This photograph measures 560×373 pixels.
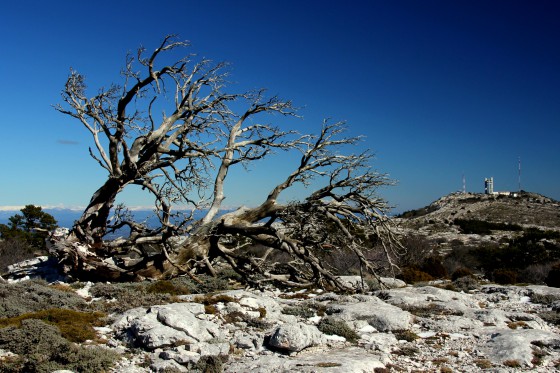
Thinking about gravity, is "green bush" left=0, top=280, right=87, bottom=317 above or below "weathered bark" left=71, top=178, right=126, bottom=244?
below

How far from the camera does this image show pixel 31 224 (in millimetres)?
35562

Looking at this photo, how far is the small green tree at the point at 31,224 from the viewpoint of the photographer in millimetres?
35750

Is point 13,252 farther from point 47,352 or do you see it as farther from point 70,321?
point 47,352

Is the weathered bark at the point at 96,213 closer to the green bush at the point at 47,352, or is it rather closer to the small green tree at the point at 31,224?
the green bush at the point at 47,352

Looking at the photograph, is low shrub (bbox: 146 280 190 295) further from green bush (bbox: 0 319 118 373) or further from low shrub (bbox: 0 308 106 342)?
green bush (bbox: 0 319 118 373)

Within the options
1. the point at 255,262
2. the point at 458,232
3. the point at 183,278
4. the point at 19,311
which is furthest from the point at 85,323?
the point at 458,232

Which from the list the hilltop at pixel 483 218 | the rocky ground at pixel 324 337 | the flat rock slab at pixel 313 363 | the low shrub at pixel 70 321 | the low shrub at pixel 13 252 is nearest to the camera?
the flat rock slab at pixel 313 363

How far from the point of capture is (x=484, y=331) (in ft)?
33.3

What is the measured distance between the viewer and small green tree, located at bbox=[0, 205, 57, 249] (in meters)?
35.8

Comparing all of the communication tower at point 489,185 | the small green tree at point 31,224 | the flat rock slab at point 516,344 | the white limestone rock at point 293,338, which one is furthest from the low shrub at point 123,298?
the communication tower at point 489,185

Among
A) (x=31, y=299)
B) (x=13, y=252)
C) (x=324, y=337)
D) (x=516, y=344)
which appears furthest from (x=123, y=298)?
(x=13, y=252)

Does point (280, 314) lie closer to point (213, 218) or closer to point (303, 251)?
point (303, 251)

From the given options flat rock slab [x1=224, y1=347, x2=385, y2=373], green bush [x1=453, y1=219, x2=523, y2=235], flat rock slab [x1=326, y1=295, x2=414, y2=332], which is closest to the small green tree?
flat rock slab [x1=326, y1=295, x2=414, y2=332]

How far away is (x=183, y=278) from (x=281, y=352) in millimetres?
7494
